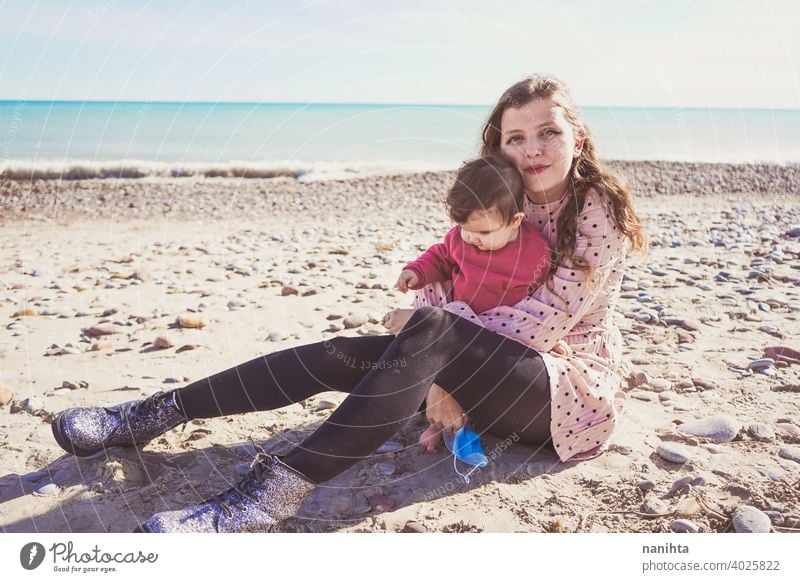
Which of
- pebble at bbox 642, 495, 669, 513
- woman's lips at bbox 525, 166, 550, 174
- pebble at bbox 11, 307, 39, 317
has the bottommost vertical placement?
pebble at bbox 11, 307, 39, 317

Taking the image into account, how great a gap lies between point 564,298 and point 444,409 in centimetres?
67

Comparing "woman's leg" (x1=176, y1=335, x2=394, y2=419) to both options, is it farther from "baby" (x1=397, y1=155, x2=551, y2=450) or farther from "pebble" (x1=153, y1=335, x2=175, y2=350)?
"pebble" (x1=153, y1=335, x2=175, y2=350)

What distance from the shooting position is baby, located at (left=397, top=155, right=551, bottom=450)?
279cm

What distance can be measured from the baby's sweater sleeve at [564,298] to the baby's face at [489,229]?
0.25m

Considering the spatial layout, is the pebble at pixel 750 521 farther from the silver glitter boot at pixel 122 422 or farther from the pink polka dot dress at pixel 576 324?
the silver glitter boot at pixel 122 422

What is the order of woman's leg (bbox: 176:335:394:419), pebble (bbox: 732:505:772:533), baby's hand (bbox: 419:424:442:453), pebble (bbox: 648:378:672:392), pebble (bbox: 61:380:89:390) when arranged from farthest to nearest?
pebble (bbox: 61:380:89:390), pebble (bbox: 648:378:672:392), baby's hand (bbox: 419:424:442:453), woman's leg (bbox: 176:335:394:419), pebble (bbox: 732:505:772:533)

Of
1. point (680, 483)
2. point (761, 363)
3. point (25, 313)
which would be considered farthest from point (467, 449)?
point (25, 313)

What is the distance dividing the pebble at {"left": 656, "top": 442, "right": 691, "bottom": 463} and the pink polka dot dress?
22 centimetres

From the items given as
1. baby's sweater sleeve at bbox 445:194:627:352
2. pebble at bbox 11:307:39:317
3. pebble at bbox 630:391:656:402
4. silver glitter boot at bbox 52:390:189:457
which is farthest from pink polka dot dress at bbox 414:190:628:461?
pebble at bbox 11:307:39:317

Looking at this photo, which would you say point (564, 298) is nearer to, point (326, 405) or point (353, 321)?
point (326, 405)

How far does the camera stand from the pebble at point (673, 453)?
278 cm

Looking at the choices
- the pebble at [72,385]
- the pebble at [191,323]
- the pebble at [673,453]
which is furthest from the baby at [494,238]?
the pebble at [191,323]

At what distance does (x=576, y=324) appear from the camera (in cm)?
298
